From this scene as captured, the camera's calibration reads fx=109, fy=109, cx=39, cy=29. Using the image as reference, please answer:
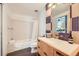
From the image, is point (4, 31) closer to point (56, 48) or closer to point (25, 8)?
point (25, 8)

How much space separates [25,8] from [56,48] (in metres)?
0.73

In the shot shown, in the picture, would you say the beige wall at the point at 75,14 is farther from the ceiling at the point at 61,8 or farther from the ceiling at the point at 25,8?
the ceiling at the point at 25,8

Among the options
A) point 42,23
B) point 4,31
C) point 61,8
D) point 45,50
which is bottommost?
point 45,50

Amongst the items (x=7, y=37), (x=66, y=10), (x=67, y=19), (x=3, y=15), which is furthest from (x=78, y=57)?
(x=3, y=15)

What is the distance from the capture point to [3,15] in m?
1.50

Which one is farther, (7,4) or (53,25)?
(53,25)

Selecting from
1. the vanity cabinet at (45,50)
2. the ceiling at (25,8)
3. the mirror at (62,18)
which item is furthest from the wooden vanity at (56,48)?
the ceiling at (25,8)

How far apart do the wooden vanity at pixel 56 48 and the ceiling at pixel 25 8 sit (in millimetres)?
440

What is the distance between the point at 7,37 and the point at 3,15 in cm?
32

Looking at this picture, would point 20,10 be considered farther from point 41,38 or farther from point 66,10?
point 66,10

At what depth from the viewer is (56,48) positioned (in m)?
1.42

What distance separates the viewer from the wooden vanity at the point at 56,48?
1.29m

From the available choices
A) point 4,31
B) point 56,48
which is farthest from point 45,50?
point 4,31

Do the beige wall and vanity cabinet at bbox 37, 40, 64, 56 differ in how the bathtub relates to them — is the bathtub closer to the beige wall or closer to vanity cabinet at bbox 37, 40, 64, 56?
vanity cabinet at bbox 37, 40, 64, 56
